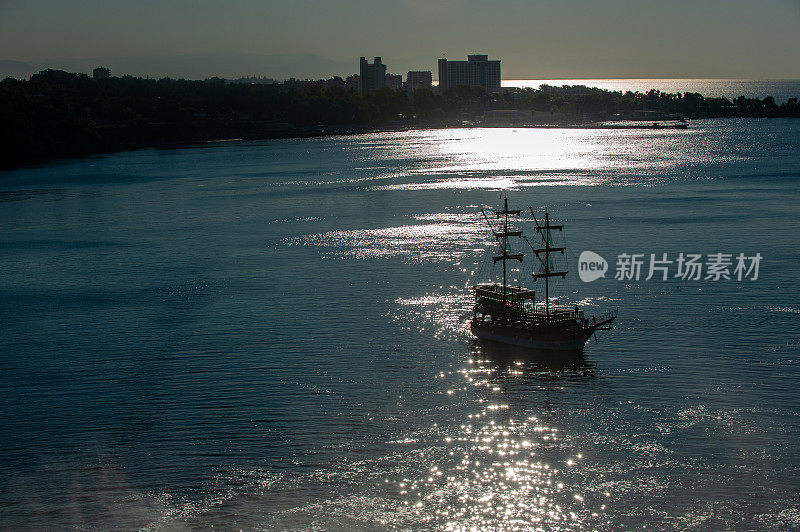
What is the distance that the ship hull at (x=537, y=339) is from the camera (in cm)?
4006

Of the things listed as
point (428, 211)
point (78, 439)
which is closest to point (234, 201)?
point (428, 211)

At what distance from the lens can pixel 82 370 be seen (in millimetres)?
40812

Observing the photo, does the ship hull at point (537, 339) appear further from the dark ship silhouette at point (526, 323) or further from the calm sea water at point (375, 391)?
the calm sea water at point (375, 391)

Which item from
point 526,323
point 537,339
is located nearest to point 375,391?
point 537,339

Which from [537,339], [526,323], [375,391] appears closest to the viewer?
[375,391]

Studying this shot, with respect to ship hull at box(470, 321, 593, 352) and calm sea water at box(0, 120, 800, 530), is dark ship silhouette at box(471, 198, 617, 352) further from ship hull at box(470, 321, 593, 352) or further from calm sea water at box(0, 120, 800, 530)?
calm sea water at box(0, 120, 800, 530)

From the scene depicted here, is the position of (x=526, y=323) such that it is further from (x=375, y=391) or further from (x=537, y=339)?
(x=375, y=391)

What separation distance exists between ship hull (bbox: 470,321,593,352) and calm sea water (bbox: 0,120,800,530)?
0.76 meters

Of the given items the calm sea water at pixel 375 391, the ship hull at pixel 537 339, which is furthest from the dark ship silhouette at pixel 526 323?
the calm sea water at pixel 375 391

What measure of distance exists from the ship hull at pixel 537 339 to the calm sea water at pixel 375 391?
0.76 m

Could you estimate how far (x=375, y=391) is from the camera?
3638cm

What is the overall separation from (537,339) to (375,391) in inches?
351

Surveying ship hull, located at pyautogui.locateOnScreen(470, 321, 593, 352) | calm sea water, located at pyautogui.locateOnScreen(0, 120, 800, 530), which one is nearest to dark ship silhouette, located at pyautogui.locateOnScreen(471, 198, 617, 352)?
ship hull, located at pyautogui.locateOnScreen(470, 321, 593, 352)

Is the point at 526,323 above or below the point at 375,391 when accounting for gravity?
above
